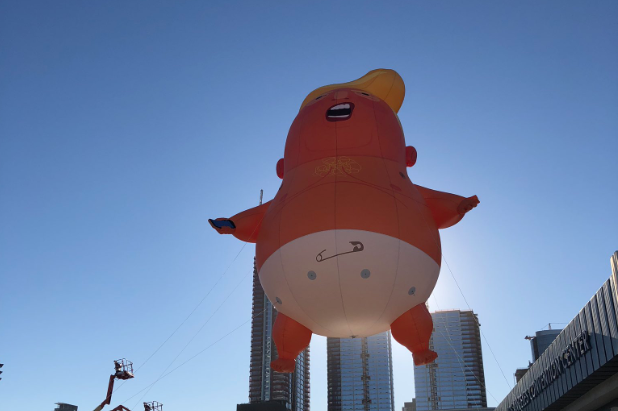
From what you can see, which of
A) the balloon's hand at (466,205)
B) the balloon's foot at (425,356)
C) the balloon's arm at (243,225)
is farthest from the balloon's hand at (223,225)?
the balloon's hand at (466,205)

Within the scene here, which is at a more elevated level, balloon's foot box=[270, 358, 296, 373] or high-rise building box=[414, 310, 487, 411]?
high-rise building box=[414, 310, 487, 411]

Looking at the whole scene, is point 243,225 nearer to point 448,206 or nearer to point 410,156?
point 410,156

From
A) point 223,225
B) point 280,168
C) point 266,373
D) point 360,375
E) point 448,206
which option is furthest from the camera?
point 266,373

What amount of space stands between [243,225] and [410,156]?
4331 mm

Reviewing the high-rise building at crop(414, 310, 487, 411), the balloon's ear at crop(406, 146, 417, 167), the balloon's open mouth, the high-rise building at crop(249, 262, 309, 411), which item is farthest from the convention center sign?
the high-rise building at crop(249, 262, 309, 411)

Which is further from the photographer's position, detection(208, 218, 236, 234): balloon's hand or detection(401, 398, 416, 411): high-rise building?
detection(401, 398, 416, 411): high-rise building

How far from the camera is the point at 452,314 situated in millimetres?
96750

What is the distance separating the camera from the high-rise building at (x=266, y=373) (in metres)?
97.1

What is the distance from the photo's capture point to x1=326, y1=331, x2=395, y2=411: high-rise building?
86.9 meters

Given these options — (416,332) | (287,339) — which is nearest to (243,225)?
(287,339)

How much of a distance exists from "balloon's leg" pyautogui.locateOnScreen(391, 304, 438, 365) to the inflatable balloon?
0.07 ft

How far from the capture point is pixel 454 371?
317 feet

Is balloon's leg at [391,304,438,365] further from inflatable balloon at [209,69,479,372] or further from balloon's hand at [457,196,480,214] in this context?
balloon's hand at [457,196,480,214]

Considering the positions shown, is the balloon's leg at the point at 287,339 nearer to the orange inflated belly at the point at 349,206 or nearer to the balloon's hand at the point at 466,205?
the orange inflated belly at the point at 349,206
